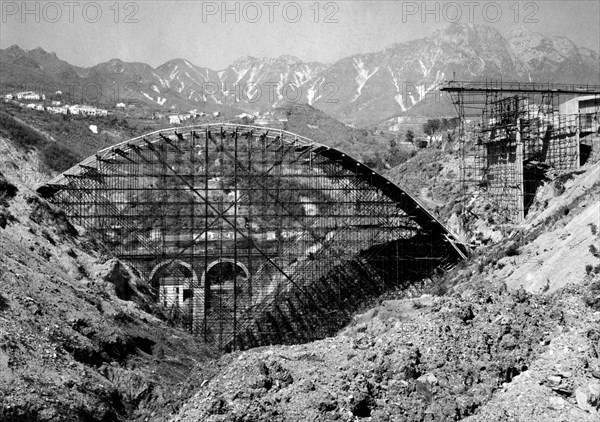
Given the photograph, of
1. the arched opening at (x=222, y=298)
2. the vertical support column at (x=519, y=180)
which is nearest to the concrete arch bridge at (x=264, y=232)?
the arched opening at (x=222, y=298)

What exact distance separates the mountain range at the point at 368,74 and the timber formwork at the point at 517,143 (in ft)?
321

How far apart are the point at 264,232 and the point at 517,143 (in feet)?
45.5

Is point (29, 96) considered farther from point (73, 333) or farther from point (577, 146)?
point (73, 333)

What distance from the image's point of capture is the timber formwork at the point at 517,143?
4262cm

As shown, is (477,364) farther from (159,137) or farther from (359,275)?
(159,137)

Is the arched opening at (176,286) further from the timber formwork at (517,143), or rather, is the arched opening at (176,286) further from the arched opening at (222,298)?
the timber formwork at (517,143)

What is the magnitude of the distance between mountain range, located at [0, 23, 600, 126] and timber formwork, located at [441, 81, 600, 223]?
97722mm

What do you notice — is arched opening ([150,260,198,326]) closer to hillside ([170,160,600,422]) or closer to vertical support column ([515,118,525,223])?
vertical support column ([515,118,525,223])

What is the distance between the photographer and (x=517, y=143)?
41.8 m

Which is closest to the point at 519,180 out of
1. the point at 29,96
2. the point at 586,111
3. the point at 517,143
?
the point at 517,143

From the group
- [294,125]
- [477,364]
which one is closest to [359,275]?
[477,364]

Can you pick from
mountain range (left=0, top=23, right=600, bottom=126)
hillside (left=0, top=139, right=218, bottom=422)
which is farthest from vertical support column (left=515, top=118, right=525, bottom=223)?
mountain range (left=0, top=23, right=600, bottom=126)

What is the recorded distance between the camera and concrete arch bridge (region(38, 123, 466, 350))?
41.0 m

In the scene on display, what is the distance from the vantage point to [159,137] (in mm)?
41844
